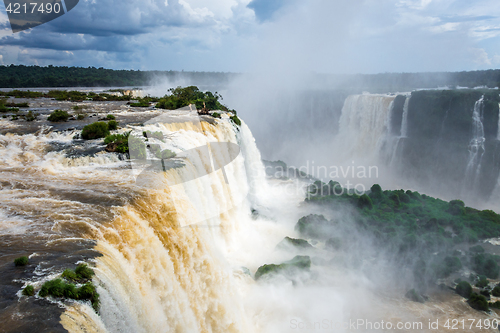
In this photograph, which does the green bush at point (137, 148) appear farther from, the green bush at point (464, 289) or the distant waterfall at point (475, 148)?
the distant waterfall at point (475, 148)

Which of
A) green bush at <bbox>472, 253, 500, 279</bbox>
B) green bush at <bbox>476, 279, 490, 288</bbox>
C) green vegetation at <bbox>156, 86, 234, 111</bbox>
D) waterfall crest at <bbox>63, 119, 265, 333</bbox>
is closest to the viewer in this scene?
waterfall crest at <bbox>63, 119, 265, 333</bbox>

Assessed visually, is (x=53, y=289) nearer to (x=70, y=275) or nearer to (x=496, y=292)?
(x=70, y=275)

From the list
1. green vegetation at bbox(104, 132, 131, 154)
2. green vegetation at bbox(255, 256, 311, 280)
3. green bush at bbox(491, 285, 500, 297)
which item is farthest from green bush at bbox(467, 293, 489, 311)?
green vegetation at bbox(104, 132, 131, 154)

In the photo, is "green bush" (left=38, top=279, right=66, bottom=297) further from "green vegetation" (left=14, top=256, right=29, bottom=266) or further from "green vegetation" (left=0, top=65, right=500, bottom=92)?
"green vegetation" (left=0, top=65, right=500, bottom=92)

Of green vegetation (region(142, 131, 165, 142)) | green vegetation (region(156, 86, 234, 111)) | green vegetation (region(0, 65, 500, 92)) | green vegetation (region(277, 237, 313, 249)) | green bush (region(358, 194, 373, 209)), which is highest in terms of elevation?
green vegetation (region(0, 65, 500, 92))

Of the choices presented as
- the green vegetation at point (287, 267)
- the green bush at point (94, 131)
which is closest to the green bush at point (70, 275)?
the green vegetation at point (287, 267)

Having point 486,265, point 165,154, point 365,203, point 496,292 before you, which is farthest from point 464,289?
point 165,154
